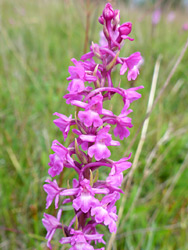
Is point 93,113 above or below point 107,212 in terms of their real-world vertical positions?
above

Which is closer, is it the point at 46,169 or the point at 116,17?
the point at 116,17

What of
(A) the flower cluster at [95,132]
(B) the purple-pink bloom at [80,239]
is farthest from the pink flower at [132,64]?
(B) the purple-pink bloom at [80,239]

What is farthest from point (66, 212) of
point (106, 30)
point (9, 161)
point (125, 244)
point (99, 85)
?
point (106, 30)

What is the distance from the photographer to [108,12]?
0.90m

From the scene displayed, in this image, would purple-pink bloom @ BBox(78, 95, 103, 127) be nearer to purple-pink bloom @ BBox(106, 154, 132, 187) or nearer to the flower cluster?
the flower cluster

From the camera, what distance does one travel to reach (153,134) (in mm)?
2348

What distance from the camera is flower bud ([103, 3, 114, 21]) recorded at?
0.90 meters

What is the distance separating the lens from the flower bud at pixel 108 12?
2.96 feet

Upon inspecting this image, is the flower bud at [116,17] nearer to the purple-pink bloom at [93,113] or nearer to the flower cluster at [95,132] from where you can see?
the flower cluster at [95,132]

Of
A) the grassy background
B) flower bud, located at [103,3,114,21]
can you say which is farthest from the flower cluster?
the grassy background

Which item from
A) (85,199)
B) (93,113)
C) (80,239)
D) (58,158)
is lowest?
(80,239)

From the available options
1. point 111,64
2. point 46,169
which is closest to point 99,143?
point 111,64

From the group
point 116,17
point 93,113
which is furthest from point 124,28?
point 93,113

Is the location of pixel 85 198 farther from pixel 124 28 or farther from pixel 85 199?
pixel 124 28
